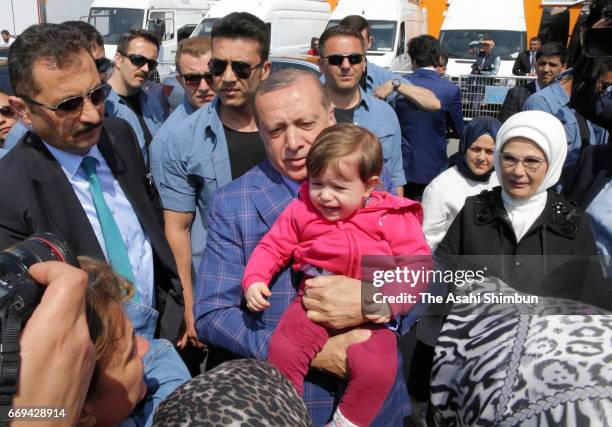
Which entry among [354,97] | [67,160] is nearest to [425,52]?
[354,97]

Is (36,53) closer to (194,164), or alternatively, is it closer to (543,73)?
(194,164)

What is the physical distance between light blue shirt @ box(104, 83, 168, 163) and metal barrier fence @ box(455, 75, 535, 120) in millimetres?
6348

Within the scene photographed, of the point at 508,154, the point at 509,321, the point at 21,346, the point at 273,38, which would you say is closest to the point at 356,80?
the point at 508,154

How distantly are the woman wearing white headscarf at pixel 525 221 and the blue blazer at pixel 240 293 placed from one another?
0.83 meters

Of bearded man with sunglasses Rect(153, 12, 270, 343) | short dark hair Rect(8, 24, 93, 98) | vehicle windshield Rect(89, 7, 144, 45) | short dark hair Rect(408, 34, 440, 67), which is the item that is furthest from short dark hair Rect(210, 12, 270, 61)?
vehicle windshield Rect(89, 7, 144, 45)

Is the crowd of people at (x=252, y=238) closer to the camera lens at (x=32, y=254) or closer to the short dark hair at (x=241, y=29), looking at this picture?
the camera lens at (x=32, y=254)

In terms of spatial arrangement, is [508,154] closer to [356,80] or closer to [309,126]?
[309,126]

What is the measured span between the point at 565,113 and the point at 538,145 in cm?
215

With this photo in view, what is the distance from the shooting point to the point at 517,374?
3.46 ft

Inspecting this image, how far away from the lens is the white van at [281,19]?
16.8 m

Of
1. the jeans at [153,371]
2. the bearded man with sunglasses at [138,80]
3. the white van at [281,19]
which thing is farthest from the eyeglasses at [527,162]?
the white van at [281,19]

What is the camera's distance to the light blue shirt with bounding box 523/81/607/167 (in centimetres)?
458

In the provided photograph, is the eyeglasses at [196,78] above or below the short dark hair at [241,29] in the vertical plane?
below

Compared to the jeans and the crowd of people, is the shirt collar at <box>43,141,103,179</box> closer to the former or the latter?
the crowd of people
